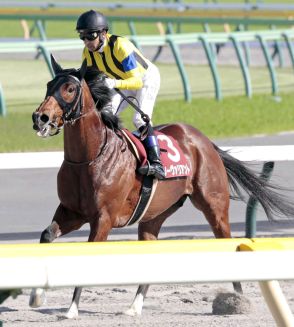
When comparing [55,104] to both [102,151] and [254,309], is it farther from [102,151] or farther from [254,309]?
[254,309]

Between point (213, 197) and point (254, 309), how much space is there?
0.96 metres

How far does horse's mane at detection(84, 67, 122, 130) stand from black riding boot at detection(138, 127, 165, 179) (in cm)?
30

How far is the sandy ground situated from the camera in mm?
6742

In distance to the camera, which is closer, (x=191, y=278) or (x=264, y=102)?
(x=191, y=278)

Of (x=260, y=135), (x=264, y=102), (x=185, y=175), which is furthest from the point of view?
(x=264, y=102)

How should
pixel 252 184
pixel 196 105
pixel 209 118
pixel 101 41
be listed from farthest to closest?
pixel 196 105 → pixel 209 118 → pixel 252 184 → pixel 101 41

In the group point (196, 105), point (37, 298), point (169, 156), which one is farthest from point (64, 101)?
point (196, 105)

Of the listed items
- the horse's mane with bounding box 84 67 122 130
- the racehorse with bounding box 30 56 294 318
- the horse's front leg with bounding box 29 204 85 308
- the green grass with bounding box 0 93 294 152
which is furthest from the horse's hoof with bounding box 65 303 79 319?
the green grass with bounding box 0 93 294 152

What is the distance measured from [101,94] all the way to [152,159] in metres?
0.51

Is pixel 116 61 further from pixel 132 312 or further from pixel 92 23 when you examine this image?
pixel 132 312

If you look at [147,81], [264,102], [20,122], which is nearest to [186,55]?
[264,102]

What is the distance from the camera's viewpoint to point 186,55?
81.5 ft

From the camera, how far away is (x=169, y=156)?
24.7 ft

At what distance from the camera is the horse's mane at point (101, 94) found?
7.19 meters
